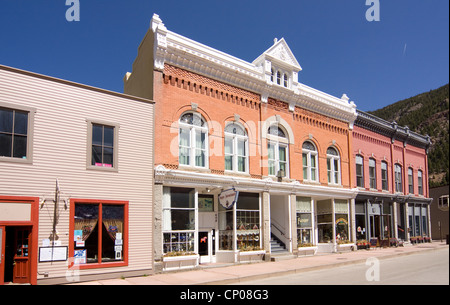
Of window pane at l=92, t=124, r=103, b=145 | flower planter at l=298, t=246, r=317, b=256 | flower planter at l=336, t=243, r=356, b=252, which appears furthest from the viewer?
flower planter at l=336, t=243, r=356, b=252

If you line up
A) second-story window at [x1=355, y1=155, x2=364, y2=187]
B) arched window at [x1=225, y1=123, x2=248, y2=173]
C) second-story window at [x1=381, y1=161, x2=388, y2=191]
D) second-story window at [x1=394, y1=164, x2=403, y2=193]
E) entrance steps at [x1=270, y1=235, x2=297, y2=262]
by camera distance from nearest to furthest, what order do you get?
1. arched window at [x1=225, y1=123, x2=248, y2=173]
2. entrance steps at [x1=270, y1=235, x2=297, y2=262]
3. second-story window at [x1=355, y1=155, x2=364, y2=187]
4. second-story window at [x1=381, y1=161, x2=388, y2=191]
5. second-story window at [x1=394, y1=164, x2=403, y2=193]

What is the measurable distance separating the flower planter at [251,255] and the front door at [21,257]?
358 inches

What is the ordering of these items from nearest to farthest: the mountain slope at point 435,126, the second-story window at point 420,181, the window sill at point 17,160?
the window sill at point 17,160, the second-story window at point 420,181, the mountain slope at point 435,126

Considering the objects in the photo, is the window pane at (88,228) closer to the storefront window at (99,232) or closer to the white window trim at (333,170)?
the storefront window at (99,232)

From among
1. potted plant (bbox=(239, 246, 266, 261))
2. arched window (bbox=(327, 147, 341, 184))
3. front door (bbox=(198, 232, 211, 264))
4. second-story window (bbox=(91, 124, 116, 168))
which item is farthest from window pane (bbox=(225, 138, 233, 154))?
arched window (bbox=(327, 147, 341, 184))

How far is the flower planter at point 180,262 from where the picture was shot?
15.7m

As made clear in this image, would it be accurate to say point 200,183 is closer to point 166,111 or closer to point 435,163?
point 166,111

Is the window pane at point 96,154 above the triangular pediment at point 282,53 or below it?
below

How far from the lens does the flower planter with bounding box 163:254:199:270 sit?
15726 millimetres

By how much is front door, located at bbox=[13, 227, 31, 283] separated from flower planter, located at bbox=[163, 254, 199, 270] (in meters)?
4.94

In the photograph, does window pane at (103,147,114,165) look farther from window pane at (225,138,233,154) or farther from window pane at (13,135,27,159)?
window pane at (225,138,233,154)

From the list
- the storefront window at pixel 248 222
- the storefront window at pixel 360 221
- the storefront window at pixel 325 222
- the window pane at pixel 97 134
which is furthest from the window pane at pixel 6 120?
the storefront window at pixel 360 221

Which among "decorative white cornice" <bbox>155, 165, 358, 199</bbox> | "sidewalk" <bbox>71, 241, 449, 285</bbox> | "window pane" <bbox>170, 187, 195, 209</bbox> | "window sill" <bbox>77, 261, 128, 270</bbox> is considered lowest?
"sidewalk" <bbox>71, 241, 449, 285</bbox>
